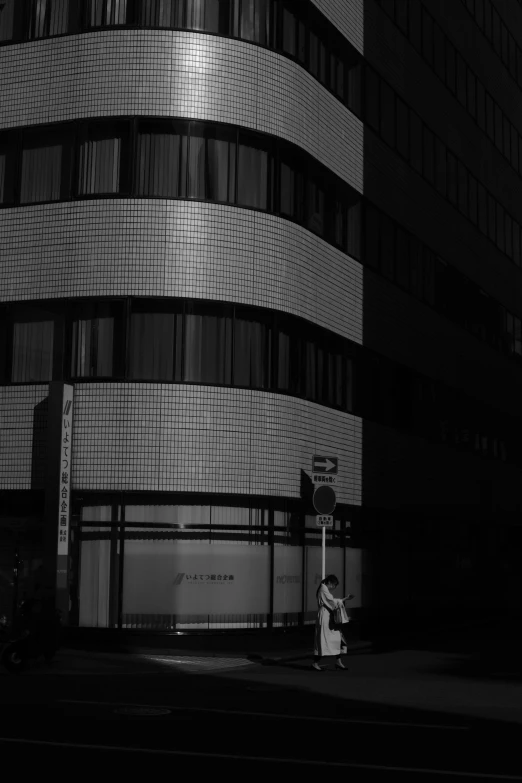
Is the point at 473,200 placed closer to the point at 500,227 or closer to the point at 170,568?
the point at 500,227

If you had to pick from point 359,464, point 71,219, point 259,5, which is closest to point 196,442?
point 71,219

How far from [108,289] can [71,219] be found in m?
1.74

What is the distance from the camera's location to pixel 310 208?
1104 inches

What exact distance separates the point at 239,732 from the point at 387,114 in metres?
23.8

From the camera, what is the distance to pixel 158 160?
25.2 m

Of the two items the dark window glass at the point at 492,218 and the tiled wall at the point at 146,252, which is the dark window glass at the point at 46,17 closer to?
the tiled wall at the point at 146,252

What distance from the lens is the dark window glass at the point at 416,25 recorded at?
3584cm

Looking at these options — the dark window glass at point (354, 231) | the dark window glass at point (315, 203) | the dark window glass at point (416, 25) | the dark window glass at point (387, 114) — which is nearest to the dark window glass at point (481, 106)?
the dark window glass at point (416, 25)

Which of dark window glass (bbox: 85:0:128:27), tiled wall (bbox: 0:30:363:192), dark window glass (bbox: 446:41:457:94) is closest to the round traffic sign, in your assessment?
tiled wall (bbox: 0:30:363:192)

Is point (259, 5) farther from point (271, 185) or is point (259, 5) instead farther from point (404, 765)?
point (404, 765)

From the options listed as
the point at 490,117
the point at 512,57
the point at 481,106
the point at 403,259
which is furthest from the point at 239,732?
the point at 512,57

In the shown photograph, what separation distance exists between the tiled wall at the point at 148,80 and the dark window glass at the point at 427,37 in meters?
11.0

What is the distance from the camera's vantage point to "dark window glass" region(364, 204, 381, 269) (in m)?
31.6

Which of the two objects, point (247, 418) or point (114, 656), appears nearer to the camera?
point (114, 656)
